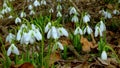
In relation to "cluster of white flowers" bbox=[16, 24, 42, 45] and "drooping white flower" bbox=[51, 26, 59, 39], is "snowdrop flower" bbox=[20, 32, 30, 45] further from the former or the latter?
"drooping white flower" bbox=[51, 26, 59, 39]

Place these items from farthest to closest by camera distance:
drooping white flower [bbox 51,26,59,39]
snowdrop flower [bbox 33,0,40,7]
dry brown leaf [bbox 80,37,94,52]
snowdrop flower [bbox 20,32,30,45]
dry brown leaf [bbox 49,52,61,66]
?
snowdrop flower [bbox 33,0,40,7]
dry brown leaf [bbox 80,37,94,52]
dry brown leaf [bbox 49,52,61,66]
drooping white flower [bbox 51,26,59,39]
snowdrop flower [bbox 20,32,30,45]

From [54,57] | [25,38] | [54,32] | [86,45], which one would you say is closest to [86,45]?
[86,45]

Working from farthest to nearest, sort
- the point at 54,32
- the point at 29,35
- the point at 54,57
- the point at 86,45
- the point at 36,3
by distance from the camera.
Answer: the point at 36,3 < the point at 86,45 < the point at 54,57 < the point at 54,32 < the point at 29,35

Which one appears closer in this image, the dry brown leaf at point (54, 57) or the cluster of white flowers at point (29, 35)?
the cluster of white flowers at point (29, 35)

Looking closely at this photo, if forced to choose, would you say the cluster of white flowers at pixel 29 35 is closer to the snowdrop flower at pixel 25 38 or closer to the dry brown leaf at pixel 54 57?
the snowdrop flower at pixel 25 38

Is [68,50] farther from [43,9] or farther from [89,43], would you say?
[43,9]

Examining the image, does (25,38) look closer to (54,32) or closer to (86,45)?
(54,32)

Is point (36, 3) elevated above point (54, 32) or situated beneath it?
elevated above

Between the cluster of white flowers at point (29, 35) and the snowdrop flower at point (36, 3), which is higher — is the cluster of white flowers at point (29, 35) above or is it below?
below

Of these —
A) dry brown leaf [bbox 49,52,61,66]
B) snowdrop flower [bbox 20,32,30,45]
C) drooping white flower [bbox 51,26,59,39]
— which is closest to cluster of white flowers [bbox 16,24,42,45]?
snowdrop flower [bbox 20,32,30,45]

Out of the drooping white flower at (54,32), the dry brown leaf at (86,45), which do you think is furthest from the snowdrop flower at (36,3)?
the drooping white flower at (54,32)

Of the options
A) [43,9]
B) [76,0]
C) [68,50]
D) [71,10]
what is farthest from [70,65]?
[76,0]
